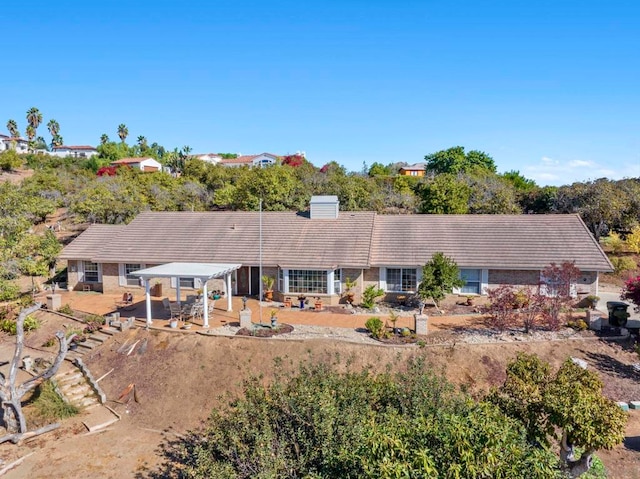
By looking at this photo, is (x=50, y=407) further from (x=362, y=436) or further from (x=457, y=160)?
(x=457, y=160)

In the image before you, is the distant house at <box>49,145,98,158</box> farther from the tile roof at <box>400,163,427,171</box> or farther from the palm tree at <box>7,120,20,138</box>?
the tile roof at <box>400,163,427,171</box>

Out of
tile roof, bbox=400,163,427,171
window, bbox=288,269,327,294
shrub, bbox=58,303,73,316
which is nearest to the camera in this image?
shrub, bbox=58,303,73,316

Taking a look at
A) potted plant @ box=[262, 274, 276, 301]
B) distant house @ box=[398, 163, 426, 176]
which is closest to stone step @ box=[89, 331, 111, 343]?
potted plant @ box=[262, 274, 276, 301]

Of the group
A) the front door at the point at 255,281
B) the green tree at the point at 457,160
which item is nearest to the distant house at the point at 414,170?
the green tree at the point at 457,160

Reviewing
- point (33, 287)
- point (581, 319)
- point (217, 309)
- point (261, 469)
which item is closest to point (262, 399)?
point (261, 469)

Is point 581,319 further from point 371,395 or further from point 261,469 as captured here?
point 261,469

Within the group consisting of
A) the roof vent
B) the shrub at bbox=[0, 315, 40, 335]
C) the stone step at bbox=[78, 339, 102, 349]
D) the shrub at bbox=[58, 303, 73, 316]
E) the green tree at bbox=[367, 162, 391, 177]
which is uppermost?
the green tree at bbox=[367, 162, 391, 177]

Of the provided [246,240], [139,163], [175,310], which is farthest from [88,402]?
[139,163]
